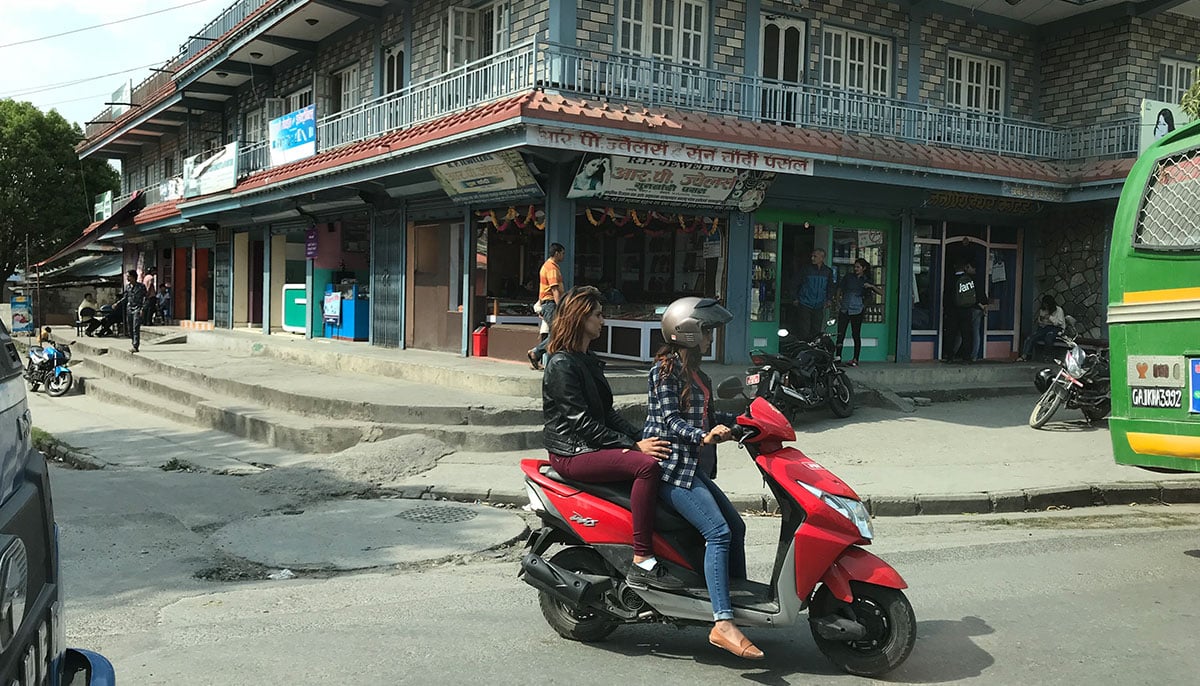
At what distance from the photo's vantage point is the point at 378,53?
18.5 metres

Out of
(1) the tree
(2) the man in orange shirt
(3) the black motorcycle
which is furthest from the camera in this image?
(1) the tree

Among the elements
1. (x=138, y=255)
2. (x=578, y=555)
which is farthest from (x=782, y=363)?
(x=138, y=255)

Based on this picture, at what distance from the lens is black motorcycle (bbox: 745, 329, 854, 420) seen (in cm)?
1177

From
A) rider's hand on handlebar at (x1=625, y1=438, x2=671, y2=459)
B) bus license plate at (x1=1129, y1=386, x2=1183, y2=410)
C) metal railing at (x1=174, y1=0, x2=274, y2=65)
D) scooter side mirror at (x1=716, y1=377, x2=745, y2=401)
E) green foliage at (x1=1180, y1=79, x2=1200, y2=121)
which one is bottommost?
rider's hand on handlebar at (x1=625, y1=438, x2=671, y2=459)

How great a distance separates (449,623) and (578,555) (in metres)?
0.89

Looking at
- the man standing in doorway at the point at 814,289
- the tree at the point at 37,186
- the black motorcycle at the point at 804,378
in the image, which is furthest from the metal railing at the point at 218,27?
the tree at the point at 37,186

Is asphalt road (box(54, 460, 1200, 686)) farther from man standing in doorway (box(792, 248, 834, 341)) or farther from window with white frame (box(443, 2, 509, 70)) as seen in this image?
window with white frame (box(443, 2, 509, 70))

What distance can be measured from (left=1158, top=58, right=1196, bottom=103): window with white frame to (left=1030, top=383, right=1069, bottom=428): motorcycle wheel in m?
9.34

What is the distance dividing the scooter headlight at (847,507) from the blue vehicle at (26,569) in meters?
2.90

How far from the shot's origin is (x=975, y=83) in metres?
18.2


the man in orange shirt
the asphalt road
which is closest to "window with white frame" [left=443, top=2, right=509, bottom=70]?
the man in orange shirt

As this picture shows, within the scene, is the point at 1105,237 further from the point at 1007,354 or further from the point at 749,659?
the point at 749,659

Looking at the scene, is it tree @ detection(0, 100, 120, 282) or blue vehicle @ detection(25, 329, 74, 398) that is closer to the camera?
blue vehicle @ detection(25, 329, 74, 398)

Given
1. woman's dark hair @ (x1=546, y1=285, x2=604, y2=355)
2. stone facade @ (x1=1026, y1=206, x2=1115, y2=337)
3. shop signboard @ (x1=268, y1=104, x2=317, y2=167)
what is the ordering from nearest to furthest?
woman's dark hair @ (x1=546, y1=285, x2=604, y2=355)
stone facade @ (x1=1026, y1=206, x2=1115, y2=337)
shop signboard @ (x1=268, y1=104, x2=317, y2=167)
